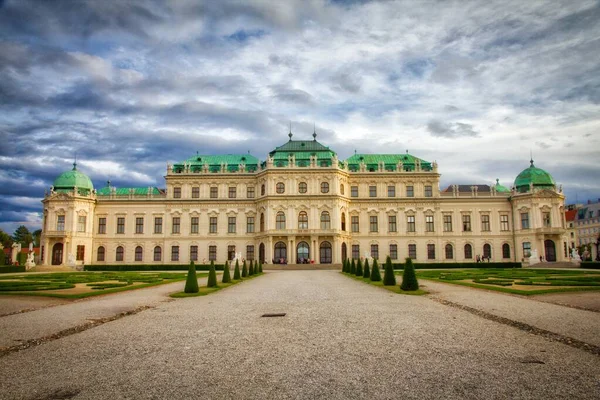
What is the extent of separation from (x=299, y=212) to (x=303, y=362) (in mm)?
51226

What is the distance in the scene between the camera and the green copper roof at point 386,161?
64000 millimetres

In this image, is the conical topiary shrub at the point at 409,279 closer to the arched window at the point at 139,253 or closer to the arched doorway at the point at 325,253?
the arched doorway at the point at 325,253

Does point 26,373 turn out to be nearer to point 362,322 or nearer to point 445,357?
point 445,357

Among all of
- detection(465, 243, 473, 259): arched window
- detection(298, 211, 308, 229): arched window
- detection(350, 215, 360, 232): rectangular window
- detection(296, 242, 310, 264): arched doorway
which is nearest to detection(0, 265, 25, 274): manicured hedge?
detection(296, 242, 310, 264): arched doorway

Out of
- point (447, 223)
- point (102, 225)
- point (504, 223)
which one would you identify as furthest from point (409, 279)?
point (102, 225)

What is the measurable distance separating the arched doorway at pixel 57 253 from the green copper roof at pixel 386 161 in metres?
38.5

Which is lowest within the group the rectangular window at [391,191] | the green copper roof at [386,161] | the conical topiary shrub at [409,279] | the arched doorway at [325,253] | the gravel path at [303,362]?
the gravel path at [303,362]

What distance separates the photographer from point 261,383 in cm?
695

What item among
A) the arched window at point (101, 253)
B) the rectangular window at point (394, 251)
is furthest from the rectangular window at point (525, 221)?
the arched window at point (101, 253)

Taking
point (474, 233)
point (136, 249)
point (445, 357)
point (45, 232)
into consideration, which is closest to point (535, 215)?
point (474, 233)

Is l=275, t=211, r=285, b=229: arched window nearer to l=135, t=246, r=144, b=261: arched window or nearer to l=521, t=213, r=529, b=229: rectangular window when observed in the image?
l=135, t=246, r=144, b=261: arched window

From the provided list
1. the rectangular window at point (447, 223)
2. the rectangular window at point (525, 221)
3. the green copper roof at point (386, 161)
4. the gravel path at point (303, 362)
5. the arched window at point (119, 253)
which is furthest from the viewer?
the green copper roof at point (386, 161)

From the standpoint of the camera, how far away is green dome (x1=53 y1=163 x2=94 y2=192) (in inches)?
2399

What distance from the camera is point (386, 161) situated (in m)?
65.1
